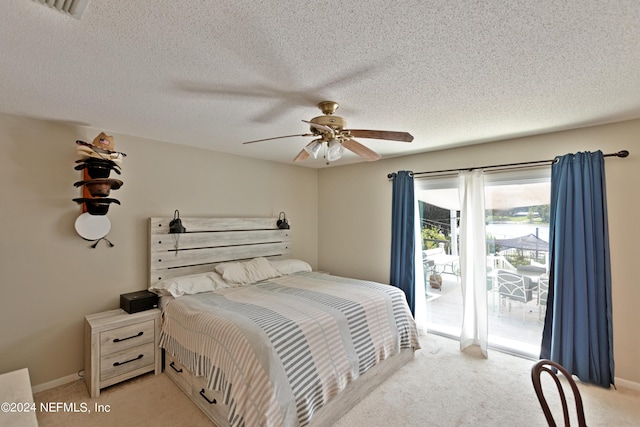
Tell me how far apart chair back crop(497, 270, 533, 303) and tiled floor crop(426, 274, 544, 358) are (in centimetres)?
7

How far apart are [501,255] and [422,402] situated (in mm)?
1863

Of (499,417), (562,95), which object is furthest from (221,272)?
(562,95)

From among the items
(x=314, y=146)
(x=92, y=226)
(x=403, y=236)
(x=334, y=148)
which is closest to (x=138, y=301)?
(x=92, y=226)

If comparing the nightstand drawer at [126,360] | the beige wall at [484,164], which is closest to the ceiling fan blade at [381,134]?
the beige wall at [484,164]

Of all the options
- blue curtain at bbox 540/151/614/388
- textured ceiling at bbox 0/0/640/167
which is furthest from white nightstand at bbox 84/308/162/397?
blue curtain at bbox 540/151/614/388

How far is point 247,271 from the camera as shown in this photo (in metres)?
3.42

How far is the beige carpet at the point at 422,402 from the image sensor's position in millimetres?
2104

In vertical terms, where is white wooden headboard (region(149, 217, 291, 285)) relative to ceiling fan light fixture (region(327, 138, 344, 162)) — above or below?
below

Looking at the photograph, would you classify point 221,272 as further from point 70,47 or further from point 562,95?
point 562,95

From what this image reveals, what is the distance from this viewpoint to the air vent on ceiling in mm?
1085

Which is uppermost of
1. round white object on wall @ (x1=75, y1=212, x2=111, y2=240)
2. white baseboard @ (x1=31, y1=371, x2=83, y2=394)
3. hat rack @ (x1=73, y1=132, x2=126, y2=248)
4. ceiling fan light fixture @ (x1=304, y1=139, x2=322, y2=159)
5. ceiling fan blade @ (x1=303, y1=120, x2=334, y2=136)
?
ceiling fan blade @ (x1=303, y1=120, x2=334, y2=136)

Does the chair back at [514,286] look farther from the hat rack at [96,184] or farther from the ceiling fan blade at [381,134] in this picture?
the hat rack at [96,184]

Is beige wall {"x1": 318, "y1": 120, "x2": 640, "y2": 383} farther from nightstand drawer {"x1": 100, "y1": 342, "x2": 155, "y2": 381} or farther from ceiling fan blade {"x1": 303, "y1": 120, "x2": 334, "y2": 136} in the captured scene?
nightstand drawer {"x1": 100, "y1": 342, "x2": 155, "y2": 381}

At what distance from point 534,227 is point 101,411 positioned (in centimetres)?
422
